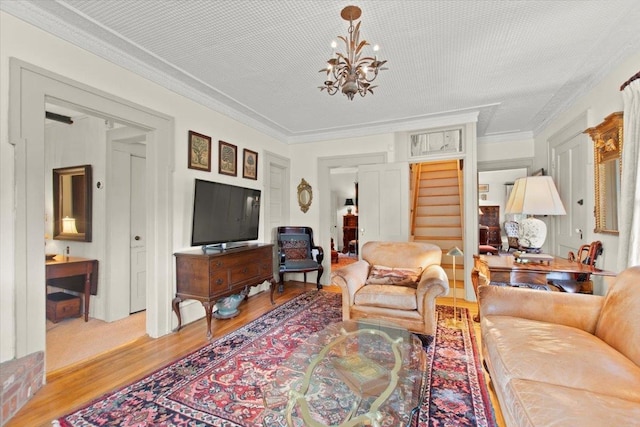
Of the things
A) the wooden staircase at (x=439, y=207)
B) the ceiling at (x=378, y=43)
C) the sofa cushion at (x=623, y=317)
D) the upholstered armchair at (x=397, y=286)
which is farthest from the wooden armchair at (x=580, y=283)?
the wooden staircase at (x=439, y=207)

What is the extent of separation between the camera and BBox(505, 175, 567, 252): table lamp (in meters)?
2.89

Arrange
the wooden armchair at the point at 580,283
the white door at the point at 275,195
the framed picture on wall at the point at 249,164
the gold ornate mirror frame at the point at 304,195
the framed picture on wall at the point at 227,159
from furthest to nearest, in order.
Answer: the gold ornate mirror frame at the point at 304,195
the white door at the point at 275,195
the framed picture on wall at the point at 249,164
the framed picture on wall at the point at 227,159
the wooden armchair at the point at 580,283

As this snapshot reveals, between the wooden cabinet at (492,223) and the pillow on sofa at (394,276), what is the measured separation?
6684mm

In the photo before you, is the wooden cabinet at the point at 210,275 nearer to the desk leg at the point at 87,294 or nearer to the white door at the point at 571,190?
the desk leg at the point at 87,294

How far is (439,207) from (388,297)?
12.3 feet

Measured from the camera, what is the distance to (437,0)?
1.95 metres

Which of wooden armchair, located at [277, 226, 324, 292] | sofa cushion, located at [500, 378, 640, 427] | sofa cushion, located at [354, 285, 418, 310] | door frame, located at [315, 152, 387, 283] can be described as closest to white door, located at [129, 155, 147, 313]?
wooden armchair, located at [277, 226, 324, 292]

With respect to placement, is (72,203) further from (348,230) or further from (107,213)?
(348,230)

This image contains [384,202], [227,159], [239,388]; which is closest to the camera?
[239,388]

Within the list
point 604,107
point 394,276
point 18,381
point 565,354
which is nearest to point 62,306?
point 18,381

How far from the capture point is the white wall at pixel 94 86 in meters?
1.92

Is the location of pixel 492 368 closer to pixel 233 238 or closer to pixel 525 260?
pixel 525 260

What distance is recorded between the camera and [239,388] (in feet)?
6.62

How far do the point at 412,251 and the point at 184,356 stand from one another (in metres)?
2.54
